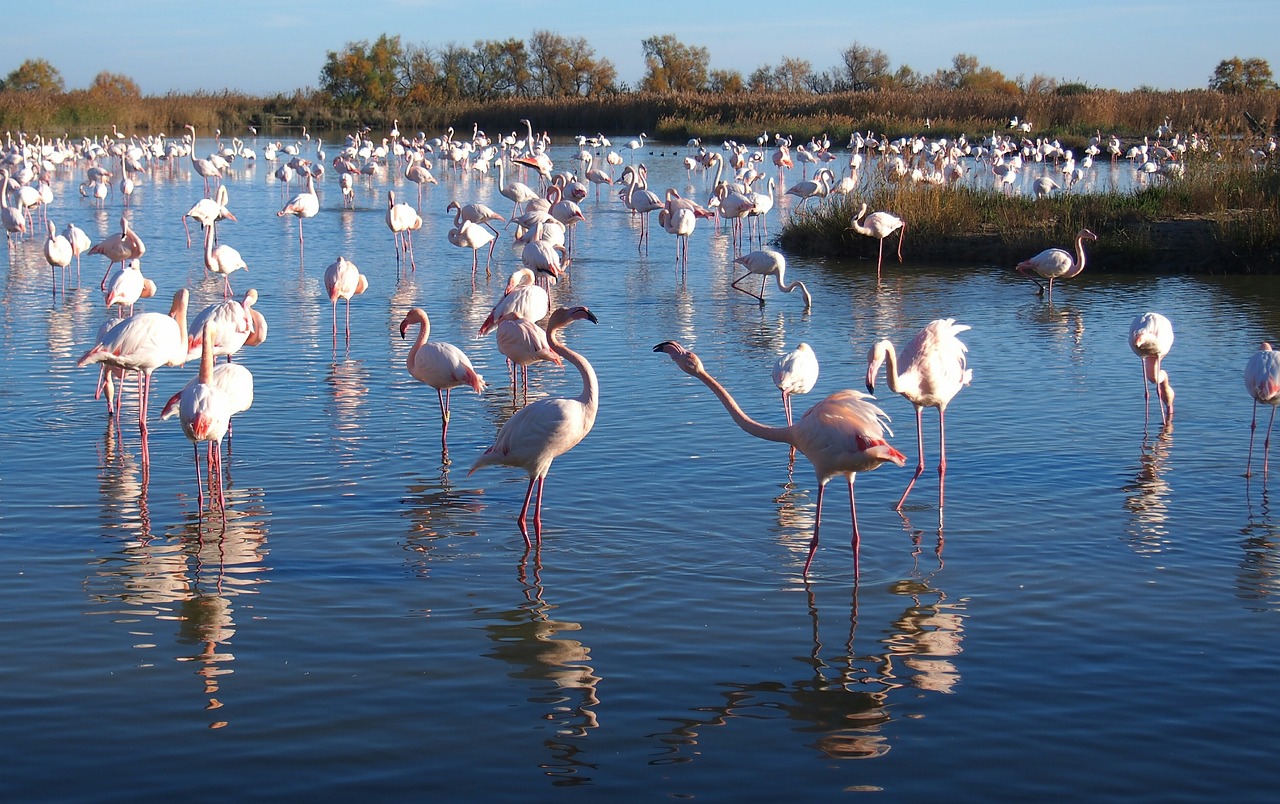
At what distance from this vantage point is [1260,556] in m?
5.86

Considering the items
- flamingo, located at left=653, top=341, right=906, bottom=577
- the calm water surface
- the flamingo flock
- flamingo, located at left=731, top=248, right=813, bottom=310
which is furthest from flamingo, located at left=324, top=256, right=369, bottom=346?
flamingo, located at left=653, top=341, right=906, bottom=577

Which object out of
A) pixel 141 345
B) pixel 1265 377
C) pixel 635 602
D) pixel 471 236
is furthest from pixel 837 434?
pixel 471 236

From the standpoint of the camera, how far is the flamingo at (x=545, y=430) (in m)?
5.77

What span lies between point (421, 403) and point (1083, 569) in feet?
15.6

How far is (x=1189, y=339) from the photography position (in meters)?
11.2

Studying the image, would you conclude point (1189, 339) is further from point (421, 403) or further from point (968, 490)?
point (421, 403)

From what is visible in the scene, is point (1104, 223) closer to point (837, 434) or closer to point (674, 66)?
point (837, 434)

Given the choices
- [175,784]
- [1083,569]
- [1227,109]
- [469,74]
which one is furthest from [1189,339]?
[469,74]

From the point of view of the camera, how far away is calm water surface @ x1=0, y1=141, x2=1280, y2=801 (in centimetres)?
401

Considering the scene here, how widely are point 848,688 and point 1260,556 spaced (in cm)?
246

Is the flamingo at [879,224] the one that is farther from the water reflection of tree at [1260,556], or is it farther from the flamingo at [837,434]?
the flamingo at [837,434]

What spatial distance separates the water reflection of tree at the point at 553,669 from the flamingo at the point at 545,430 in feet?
1.86

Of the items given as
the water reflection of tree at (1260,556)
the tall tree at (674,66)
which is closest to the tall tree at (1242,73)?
the tall tree at (674,66)

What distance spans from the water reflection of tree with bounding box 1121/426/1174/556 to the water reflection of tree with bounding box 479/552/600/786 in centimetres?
275
